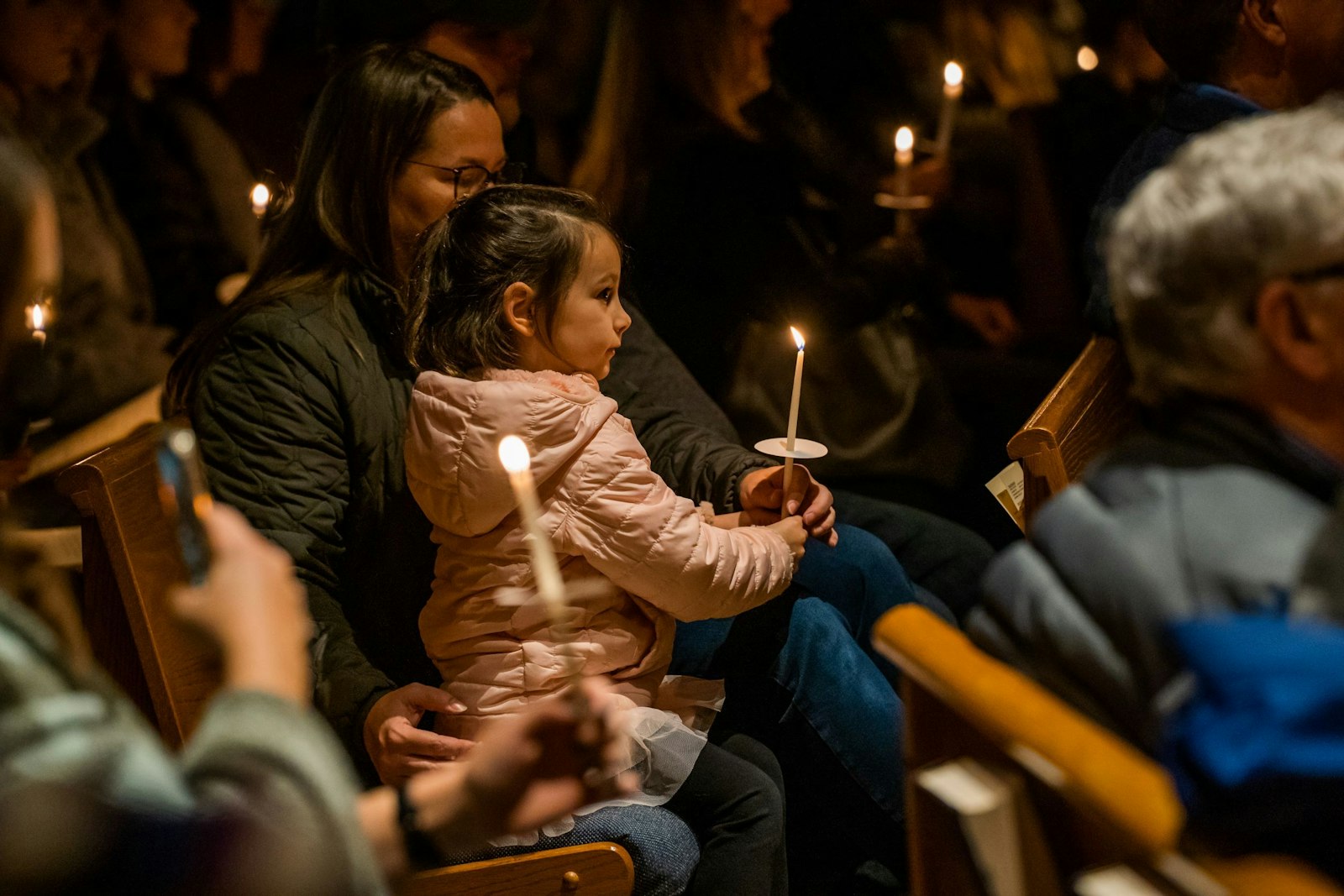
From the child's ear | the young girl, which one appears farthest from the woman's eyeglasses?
the child's ear

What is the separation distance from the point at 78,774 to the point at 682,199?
214 cm

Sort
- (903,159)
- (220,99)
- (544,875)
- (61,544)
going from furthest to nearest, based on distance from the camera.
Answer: (220,99)
(903,159)
(61,544)
(544,875)

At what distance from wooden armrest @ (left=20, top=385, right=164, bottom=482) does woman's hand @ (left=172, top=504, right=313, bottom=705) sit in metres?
1.60

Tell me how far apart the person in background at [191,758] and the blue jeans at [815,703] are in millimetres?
1001

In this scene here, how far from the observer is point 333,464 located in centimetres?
202

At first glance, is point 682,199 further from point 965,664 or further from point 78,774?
point 78,774

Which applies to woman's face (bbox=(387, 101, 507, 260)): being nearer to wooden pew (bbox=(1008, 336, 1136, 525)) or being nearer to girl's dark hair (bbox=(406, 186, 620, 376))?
girl's dark hair (bbox=(406, 186, 620, 376))

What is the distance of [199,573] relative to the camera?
1.10 meters

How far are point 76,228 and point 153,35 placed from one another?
70 centimetres

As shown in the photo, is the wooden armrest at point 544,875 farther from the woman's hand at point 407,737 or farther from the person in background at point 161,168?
the person in background at point 161,168

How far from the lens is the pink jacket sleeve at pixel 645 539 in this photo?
5.94ft

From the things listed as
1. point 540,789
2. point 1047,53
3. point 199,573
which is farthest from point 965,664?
point 1047,53

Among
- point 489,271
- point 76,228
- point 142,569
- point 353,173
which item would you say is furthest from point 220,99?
point 142,569

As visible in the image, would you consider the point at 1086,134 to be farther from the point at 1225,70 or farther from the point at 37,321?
the point at 37,321
